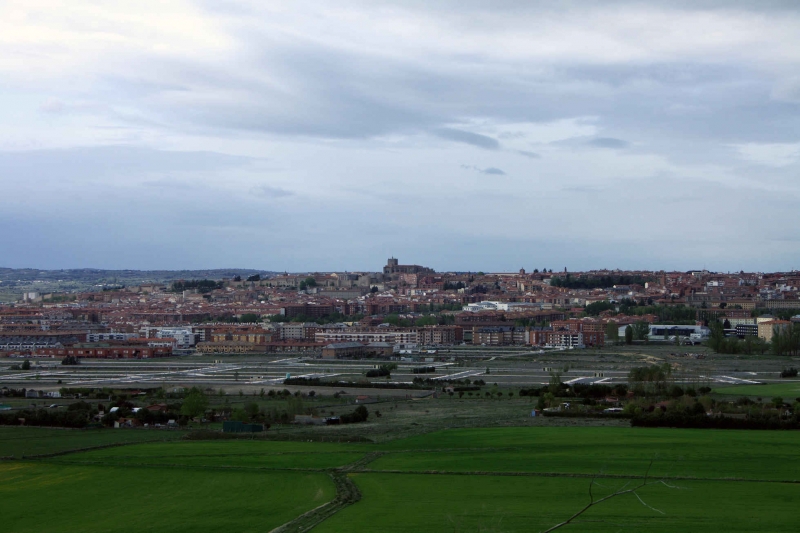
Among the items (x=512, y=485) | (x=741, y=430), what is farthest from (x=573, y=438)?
(x=512, y=485)

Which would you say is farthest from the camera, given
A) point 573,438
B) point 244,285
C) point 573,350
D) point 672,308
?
point 244,285

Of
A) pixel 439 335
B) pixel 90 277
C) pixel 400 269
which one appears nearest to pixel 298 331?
pixel 439 335

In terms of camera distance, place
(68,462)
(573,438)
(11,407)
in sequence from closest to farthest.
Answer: (68,462) → (573,438) → (11,407)

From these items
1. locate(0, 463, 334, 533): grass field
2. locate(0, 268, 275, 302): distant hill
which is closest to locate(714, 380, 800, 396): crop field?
locate(0, 463, 334, 533): grass field

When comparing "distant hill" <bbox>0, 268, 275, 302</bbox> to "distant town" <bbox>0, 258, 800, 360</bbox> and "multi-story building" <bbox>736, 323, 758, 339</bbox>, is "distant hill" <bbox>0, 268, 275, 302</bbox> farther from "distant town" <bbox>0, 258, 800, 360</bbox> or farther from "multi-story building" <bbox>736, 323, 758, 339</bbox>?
"multi-story building" <bbox>736, 323, 758, 339</bbox>

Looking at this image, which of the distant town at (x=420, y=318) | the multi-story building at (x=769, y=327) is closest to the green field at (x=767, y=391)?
the distant town at (x=420, y=318)

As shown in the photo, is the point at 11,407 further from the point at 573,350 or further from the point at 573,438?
the point at 573,350

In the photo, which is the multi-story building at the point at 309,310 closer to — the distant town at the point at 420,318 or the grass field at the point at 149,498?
the distant town at the point at 420,318
